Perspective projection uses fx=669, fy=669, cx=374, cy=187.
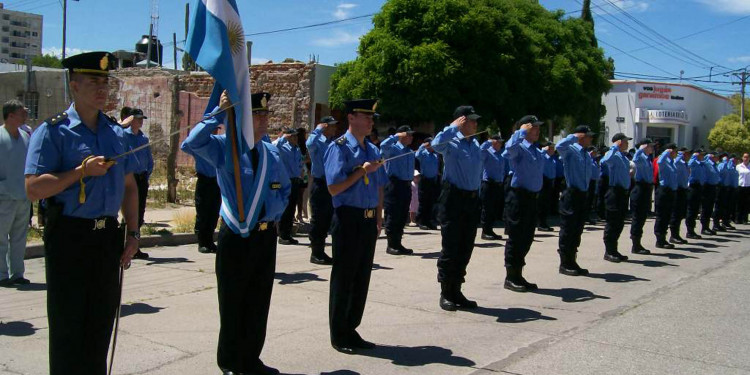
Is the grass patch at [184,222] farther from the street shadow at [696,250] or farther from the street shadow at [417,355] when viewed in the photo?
the street shadow at [696,250]

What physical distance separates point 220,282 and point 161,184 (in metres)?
15.8

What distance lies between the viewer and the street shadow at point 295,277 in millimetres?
8648

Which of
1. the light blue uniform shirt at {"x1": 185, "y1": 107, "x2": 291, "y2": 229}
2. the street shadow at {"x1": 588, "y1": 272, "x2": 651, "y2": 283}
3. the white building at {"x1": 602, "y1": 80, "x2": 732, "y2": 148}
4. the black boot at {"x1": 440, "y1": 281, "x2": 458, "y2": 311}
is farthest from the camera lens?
the white building at {"x1": 602, "y1": 80, "x2": 732, "y2": 148}

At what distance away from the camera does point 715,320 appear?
25.0 feet

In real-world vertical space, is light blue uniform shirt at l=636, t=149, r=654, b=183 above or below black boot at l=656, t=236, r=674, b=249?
above

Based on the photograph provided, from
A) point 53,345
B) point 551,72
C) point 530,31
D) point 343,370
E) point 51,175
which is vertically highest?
point 530,31

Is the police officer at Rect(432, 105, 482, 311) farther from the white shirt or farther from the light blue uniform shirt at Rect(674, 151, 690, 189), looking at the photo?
the white shirt

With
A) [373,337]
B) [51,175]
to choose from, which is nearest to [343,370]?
[373,337]

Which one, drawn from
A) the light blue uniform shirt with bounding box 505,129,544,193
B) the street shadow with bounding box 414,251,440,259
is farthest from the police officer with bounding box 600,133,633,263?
the light blue uniform shirt with bounding box 505,129,544,193

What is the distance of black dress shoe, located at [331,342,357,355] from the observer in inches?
225

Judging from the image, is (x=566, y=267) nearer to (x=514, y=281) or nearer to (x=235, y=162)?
(x=514, y=281)

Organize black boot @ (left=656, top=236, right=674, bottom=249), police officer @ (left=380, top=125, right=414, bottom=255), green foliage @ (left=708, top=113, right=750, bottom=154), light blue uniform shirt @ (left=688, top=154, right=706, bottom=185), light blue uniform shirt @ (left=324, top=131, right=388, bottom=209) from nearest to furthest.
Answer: light blue uniform shirt @ (left=324, top=131, right=388, bottom=209) → police officer @ (left=380, top=125, right=414, bottom=255) → black boot @ (left=656, top=236, right=674, bottom=249) → light blue uniform shirt @ (left=688, top=154, right=706, bottom=185) → green foliage @ (left=708, top=113, right=750, bottom=154)

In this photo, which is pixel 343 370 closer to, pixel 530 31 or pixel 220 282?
pixel 220 282

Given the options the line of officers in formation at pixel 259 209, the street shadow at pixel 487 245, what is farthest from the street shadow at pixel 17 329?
the street shadow at pixel 487 245
